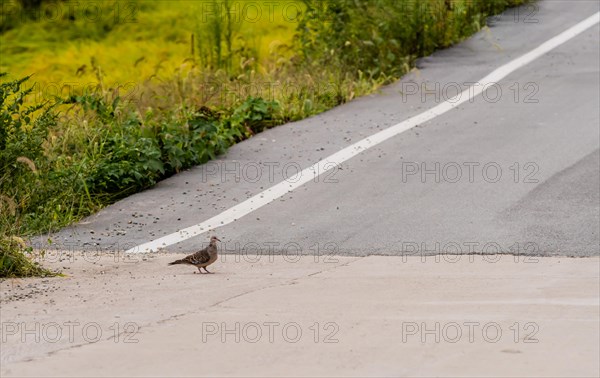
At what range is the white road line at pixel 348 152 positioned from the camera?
33.6 feet

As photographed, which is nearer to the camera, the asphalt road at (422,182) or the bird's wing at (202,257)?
the bird's wing at (202,257)

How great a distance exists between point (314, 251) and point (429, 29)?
23.4 ft

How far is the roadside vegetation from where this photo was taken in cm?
1073

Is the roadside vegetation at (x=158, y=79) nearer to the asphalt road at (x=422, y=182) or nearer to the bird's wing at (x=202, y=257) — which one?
the asphalt road at (x=422, y=182)

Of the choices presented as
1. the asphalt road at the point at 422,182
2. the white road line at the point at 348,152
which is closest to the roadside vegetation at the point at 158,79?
the asphalt road at the point at 422,182

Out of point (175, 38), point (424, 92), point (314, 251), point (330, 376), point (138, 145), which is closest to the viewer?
point (330, 376)

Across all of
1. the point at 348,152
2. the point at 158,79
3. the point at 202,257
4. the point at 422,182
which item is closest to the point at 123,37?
the point at 158,79

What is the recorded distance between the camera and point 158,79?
14961 millimetres

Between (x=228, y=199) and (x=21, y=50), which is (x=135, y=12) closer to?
(x=21, y=50)

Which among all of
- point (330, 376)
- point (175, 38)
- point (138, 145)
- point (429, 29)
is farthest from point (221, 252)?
Result: point (175, 38)

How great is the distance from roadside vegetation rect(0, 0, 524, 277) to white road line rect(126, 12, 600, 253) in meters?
1.07

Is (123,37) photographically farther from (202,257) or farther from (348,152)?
(202,257)

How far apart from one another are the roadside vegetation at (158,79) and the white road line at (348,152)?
107cm

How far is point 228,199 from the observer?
11109 mm
